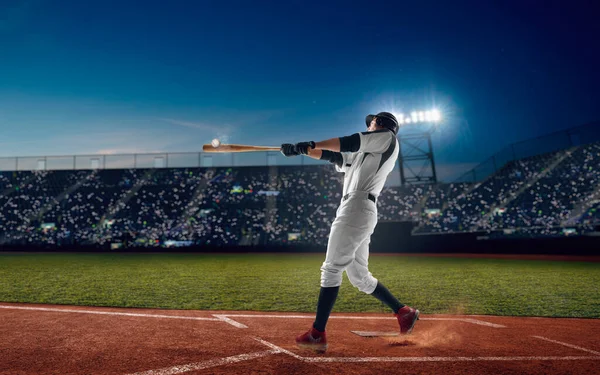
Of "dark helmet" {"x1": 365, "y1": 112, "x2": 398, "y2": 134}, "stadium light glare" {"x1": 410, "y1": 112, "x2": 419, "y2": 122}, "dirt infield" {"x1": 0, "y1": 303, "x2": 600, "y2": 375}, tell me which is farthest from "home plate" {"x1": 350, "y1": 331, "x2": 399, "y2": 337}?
"stadium light glare" {"x1": 410, "y1": 112, "x2": 419, "y2": 122}

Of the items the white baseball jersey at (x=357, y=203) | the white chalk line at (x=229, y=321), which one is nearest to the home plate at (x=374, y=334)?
the white baseball jersey at (x=357, y=203)

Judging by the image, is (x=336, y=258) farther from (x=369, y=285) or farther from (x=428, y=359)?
(x=428, y=359)

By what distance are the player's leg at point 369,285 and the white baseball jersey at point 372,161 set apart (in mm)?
554

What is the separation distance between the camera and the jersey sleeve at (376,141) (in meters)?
3.00

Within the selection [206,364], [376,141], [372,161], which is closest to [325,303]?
[206,364]

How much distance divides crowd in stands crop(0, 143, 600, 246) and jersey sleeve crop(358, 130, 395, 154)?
2076cm

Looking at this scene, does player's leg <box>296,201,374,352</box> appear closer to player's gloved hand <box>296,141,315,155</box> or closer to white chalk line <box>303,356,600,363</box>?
white chalk line <box>303,356,600,363</box>

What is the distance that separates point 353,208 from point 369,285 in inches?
30.4

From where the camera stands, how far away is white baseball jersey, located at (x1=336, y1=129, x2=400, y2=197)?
304cm

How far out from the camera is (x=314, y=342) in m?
2.95

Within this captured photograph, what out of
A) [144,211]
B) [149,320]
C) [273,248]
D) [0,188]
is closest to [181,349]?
[149,320]

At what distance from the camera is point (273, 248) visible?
64.2 feet

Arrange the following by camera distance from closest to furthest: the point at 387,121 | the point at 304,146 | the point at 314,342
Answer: the point at 314,342 → the point at 304,146 → the point at 387,121

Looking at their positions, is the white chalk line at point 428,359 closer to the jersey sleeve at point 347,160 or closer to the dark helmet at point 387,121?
the jersey sleeve at point 347,160
